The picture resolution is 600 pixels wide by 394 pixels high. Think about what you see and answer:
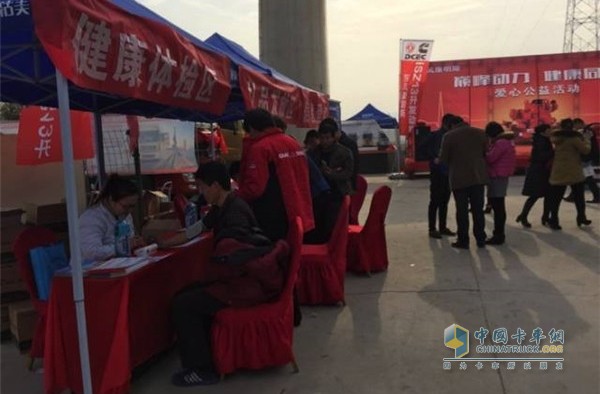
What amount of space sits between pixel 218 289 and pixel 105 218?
910mm

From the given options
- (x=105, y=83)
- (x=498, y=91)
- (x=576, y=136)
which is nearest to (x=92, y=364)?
(x=105, y=83)

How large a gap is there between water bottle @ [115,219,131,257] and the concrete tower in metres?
12.4

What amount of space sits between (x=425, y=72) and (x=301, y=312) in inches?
529

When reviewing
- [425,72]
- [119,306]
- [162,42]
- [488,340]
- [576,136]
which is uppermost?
[425,72]

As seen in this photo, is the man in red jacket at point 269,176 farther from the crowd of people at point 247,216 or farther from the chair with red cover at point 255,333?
A: the chair with red cover at point 255,333

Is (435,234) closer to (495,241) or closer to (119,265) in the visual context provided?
(495,241)

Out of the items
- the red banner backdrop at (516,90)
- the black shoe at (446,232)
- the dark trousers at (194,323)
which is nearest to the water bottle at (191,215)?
the dark trousers at (194,323)

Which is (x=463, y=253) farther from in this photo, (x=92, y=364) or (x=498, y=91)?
(x=498, y=91)

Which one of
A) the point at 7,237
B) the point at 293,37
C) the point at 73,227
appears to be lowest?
the point at 7,237

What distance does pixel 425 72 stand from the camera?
675 inches

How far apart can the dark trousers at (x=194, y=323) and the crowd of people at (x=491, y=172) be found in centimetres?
425

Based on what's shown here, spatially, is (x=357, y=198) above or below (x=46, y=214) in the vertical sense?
below

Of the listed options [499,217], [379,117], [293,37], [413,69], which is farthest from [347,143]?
[379,117]

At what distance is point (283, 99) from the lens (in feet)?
21.3
